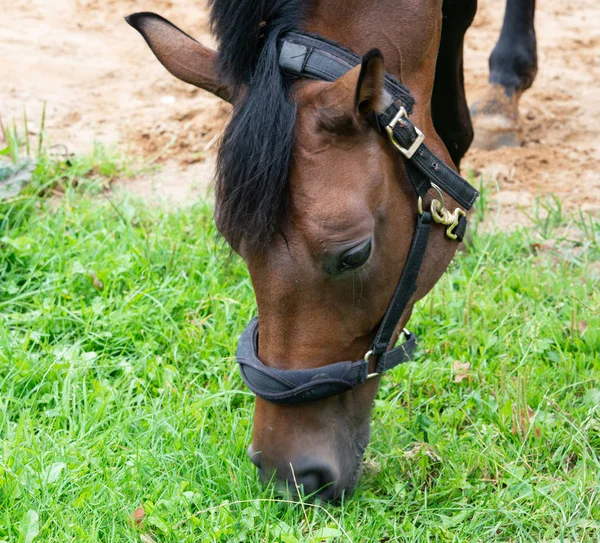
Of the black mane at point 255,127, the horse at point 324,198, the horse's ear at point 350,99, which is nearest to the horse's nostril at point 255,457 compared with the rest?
the horse at point 324,198

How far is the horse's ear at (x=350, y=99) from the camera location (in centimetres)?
197

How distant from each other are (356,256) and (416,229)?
31 centimetres

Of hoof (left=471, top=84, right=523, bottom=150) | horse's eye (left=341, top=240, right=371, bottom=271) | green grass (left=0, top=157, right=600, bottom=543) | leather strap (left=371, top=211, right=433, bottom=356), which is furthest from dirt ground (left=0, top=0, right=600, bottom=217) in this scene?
horse's eye (left=341, top=240, right=371, bottom=271)

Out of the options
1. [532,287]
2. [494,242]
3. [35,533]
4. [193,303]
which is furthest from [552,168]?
[35,533]

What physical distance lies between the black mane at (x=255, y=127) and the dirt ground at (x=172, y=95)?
1.82 metres

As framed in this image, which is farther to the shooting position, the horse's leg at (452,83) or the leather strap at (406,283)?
the horse's leg at (452,83)

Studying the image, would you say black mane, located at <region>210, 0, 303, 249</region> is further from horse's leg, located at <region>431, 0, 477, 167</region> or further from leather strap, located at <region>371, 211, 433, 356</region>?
horse's leg, located at <region>431, 0, 477, 167</region>

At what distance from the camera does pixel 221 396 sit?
2.93 meters

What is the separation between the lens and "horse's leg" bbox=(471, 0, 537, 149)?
465 centimetres

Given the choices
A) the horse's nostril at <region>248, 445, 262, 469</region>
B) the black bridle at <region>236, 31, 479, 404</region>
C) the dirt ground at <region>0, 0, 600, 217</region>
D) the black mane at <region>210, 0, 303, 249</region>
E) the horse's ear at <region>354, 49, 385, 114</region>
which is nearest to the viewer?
the horse's ear at <region>354, 49, 385, 114</region>

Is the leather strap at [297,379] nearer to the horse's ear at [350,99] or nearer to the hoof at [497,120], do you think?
the horse's ear at [350,99]

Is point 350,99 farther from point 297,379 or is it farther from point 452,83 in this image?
point 452,83

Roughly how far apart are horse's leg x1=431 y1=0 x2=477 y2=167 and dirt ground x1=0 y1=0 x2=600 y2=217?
59 centimetres

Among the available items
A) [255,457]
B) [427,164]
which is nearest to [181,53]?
[427,164]
